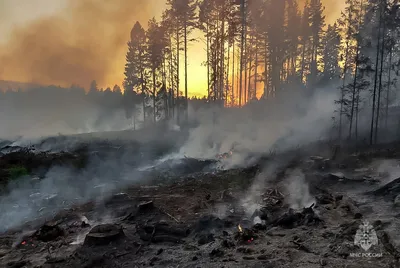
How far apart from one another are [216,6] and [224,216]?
90.5 feet

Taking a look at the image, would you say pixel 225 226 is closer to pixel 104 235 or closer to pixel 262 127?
pixel 104 235

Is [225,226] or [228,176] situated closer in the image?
[225,226]

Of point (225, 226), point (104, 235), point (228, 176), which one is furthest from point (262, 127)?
point (104, 235)

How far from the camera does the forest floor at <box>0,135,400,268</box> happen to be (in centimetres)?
838

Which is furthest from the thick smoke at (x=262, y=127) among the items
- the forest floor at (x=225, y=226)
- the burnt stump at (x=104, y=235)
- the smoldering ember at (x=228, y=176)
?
the burnt stump at (x=104, y=235)

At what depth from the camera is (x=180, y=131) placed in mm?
35000

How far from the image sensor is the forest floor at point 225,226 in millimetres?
8383

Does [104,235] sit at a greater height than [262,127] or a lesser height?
lesser

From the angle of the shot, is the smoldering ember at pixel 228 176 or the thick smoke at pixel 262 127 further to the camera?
the thick smoke at pixel 262 127

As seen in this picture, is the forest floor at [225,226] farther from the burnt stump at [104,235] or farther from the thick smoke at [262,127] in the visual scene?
the thick smoke at [262,127]

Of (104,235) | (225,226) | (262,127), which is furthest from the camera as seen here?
(262,127)

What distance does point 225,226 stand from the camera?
35.9ft

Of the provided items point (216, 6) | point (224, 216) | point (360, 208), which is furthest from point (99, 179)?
point (216, 6)

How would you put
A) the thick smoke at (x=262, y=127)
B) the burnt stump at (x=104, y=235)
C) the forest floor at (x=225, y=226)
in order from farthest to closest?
the thick smoke at (x=262, y=127), the burnt stump at (x=104, y=235), the forest floor at (x=225, y=226)
